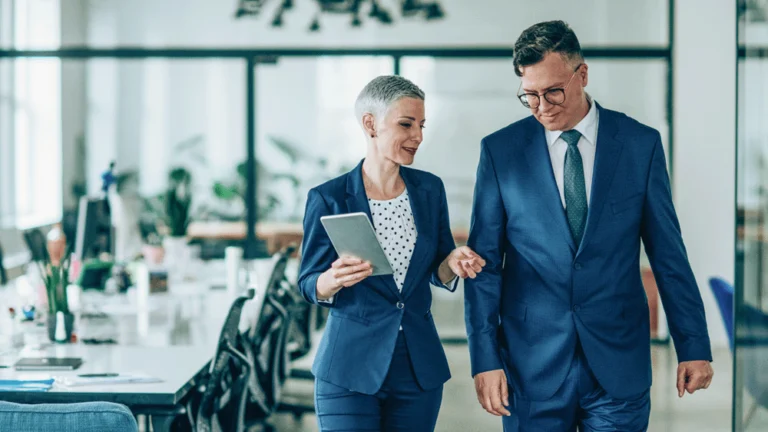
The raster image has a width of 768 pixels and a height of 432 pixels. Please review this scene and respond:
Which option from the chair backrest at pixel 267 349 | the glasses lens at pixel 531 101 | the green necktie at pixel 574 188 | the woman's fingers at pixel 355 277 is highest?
the glasses lens at pixel 531 101

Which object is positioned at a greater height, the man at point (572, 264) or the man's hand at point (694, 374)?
the man at point (572, 264)

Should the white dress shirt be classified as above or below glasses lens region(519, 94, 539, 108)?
below

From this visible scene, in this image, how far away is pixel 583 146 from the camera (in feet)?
7.95

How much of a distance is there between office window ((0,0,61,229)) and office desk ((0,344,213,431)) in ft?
16.5

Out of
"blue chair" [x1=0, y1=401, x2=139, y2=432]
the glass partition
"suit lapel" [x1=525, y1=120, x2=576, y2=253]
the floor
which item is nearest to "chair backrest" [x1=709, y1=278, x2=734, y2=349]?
the floor

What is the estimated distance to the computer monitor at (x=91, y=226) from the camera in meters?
5.06

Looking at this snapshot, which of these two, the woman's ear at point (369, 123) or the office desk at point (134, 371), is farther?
the office desk at point (134, 371)

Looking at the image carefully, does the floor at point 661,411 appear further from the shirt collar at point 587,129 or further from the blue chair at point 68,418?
the blue chair at point 68,418

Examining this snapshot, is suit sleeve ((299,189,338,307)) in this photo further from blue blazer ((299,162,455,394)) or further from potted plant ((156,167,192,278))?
potted plant ((156,167,192,278))

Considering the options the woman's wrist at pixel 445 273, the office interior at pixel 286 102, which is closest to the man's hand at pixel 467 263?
the woman's wrist at pixel 445 273

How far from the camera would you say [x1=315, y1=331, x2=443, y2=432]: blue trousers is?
2.48 meters

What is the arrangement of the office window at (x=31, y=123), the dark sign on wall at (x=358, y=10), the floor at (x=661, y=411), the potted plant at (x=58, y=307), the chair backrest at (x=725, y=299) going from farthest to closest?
the office window at (x=31, y=123) → the dark sign on wall at (x=358, y=10) → the floor at (x=661, y=411) → the chair backrest at (x=725, y=299) → the potted plant at (x=58, y=307)

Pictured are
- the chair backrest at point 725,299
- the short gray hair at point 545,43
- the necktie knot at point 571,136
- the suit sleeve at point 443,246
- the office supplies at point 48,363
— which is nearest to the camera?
the short gray hair at point 545,43

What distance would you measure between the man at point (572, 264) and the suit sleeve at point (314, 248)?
41cm
